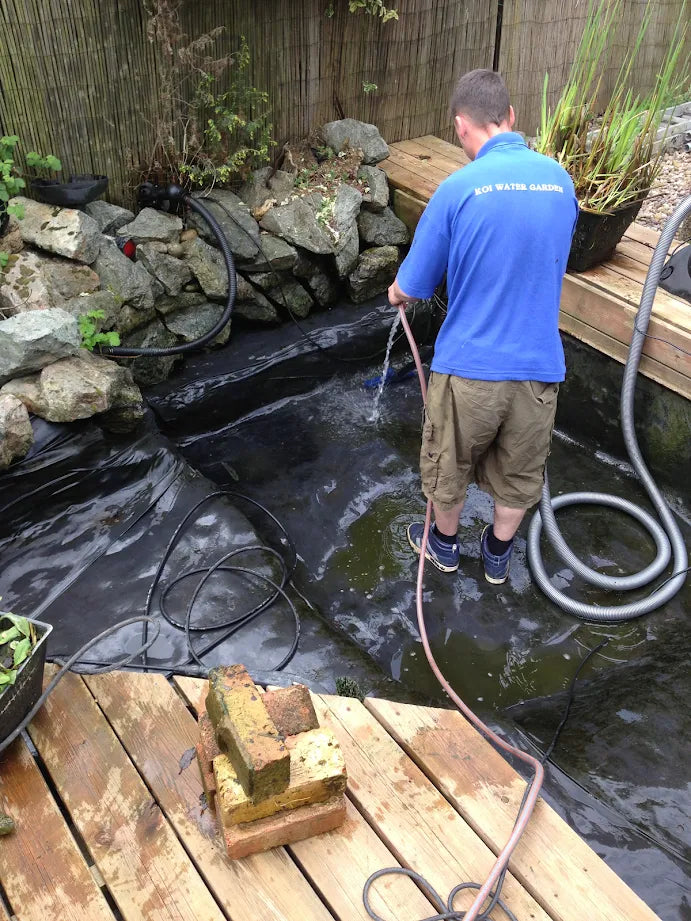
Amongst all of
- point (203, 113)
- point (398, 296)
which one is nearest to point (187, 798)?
point (398, 296)

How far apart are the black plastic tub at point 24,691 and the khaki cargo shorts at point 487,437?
4.79 ft

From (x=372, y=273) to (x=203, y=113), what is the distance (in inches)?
50.8

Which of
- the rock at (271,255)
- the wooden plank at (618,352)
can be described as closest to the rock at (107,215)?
the rock at (271,255)

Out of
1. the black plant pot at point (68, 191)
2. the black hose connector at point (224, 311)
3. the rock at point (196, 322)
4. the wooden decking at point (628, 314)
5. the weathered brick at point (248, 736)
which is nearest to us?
the weathered brick at point (248, 736)

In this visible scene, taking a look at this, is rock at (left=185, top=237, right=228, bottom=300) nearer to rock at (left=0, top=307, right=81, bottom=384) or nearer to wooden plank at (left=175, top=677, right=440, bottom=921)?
rock at (left=0, top=307, right=81, bottom=384)

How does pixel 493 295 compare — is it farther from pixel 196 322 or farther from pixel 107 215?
pixel 107 215

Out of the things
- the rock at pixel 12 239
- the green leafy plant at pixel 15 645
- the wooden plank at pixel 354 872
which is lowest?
the wooden plank at pixel 354 872

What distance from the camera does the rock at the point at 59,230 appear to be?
135 inches

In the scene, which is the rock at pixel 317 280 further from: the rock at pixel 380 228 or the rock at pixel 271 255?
the rock at pixel 380 228

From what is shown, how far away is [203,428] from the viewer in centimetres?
375

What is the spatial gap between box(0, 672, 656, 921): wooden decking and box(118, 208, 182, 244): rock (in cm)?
248

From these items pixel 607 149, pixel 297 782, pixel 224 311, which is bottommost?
pixel 224 311

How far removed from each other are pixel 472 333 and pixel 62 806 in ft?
6.07

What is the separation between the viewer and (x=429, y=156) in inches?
192
